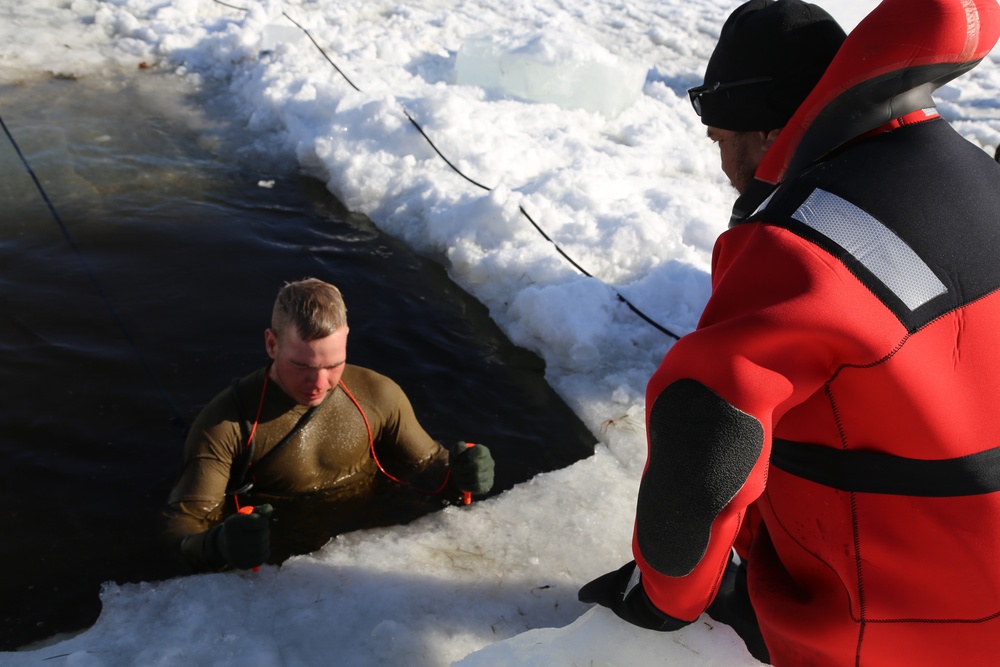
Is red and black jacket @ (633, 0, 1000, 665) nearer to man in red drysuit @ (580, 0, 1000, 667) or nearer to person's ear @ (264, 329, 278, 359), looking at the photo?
man in red drysuit @ (580, 0, 1000, 667)

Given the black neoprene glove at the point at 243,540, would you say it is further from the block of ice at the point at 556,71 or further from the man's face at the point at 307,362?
the block of ice at the point at 556,71

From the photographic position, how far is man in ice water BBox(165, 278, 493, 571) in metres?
3.12

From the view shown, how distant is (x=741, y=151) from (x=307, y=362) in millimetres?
1857

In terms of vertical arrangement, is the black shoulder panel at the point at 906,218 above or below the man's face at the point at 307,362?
above

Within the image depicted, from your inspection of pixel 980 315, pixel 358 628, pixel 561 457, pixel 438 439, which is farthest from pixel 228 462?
pixel 980 315

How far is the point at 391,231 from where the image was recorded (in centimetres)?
614

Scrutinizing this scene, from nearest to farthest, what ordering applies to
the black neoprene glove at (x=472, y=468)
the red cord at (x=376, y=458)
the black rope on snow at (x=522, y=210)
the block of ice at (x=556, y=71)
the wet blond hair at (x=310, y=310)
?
the wet blond hair at (x=310, y=310)
the black neoprene glove at (x=472, y=468)
the red cord at (x=376, y=458)
the black rope on snow at (x=522, y=210)
the block of ice at (x=556, y=71)

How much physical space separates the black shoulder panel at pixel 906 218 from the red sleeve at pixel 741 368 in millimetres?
41

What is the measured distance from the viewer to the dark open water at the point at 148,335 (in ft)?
11.6

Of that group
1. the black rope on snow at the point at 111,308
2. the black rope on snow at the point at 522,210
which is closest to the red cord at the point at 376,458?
the black rope on snow at the point at 111,308

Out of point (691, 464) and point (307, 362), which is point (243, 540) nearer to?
point (307, 362)

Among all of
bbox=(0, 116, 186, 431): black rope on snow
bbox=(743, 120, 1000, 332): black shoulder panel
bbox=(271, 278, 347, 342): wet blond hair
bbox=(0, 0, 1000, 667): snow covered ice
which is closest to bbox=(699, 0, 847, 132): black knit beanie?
bbox=(743, 120, 1000, 332): black shoulder panel

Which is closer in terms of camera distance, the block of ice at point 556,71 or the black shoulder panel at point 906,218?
the black shoulder panel at point 906,218

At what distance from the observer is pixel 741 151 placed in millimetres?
2066
